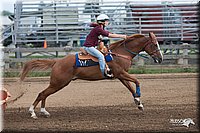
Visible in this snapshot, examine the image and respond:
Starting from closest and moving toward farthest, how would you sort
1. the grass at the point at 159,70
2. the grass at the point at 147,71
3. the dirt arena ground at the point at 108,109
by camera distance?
the dirt arena ground at the point at 108,109, the grass at the point at 147,71, the grass at the point at 159,70

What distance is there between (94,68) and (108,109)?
1.15m


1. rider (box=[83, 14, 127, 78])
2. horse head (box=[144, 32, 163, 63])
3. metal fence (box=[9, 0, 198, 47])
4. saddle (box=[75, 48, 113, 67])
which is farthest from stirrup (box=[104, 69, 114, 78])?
metal fence (box=[9, 0, 198, 47])

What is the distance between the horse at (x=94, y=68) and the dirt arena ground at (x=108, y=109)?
0.47 meters

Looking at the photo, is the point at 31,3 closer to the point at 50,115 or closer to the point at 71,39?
the point at 71,39

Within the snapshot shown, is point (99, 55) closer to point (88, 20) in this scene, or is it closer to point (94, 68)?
point (94, 68)

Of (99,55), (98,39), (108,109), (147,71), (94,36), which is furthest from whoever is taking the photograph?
(147,71)

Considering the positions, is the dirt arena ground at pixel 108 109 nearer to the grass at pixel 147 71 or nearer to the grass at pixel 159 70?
the grass at pixel 147 71

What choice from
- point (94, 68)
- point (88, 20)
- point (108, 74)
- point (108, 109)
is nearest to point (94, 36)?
point (94, 68)

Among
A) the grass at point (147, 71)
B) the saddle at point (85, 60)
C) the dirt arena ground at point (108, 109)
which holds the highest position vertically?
the saddle at point (85, 60)

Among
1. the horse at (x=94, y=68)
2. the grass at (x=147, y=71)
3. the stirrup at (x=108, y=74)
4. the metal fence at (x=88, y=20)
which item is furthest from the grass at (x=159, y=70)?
the stirrup at (x=108, y=74)

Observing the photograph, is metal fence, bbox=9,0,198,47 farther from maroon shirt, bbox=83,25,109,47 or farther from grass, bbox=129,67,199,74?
maroon shirt, bbox=83,25,109,47

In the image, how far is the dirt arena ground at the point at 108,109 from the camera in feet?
30.3

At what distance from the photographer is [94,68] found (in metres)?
11.2

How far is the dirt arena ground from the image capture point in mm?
9242
